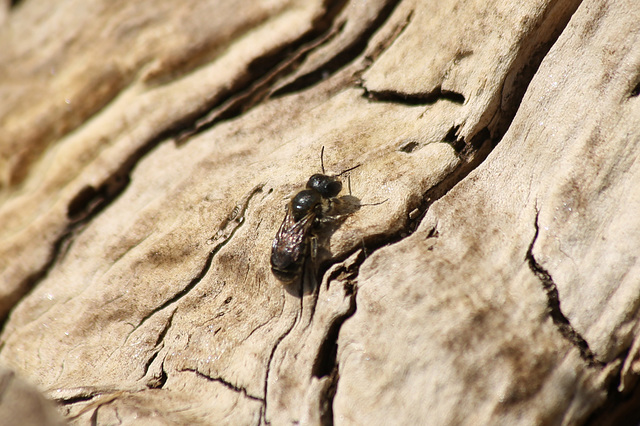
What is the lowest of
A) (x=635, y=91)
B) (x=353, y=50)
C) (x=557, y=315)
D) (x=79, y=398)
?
(x=557, y=315)

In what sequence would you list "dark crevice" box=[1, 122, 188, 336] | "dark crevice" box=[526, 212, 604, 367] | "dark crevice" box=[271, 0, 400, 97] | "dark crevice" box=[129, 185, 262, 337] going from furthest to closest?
"dark crevice" box=[271, 0, 400, 97]
"dark crevice" box=[1, 122, 188, 336]
"dark crevice" box=[129, 185, 262, 337]
"dark crevice" box=[526, 212, 604, 367]

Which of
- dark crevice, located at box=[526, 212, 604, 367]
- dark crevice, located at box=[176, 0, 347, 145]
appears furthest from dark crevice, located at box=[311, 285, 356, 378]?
dark crevice, located at box=[176, 0, 347, 145]

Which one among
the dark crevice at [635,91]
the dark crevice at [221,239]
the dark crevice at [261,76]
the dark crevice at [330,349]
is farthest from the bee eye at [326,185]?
the dark crevice at [635,91]

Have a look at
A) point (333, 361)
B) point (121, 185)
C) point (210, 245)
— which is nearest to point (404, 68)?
point (210, 245)

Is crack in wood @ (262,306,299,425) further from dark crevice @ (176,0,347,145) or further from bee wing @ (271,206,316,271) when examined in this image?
dark crevice @ (176,0,347,145)

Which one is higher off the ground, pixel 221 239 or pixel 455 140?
pixel 221 239

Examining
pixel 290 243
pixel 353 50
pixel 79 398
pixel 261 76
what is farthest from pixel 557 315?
pixel 261 76

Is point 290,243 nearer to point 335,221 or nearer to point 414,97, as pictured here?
point 335,221

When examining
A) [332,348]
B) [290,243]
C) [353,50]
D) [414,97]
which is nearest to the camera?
[332,348]
